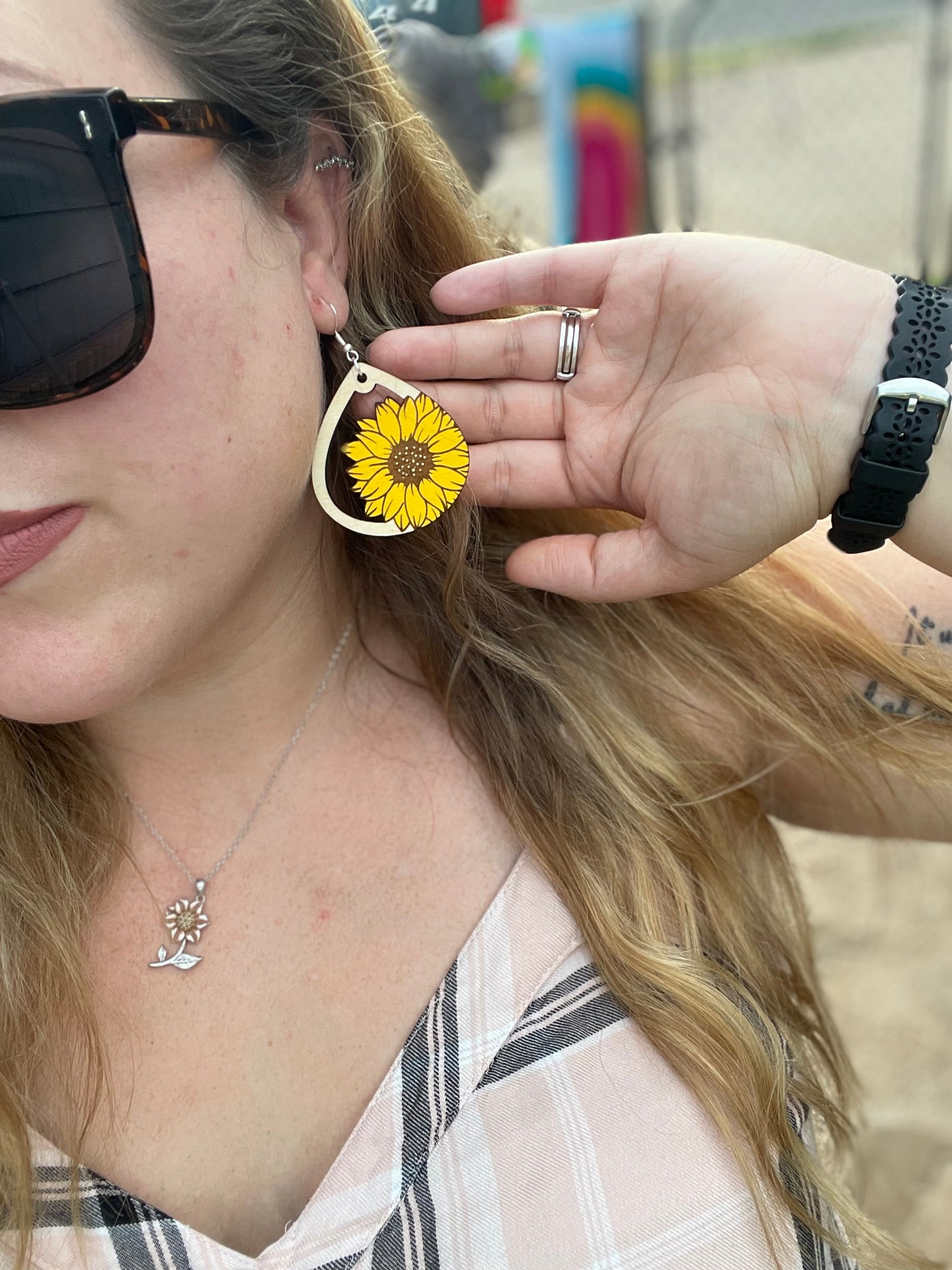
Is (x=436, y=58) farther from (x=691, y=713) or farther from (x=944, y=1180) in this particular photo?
(x=944, y=1180)

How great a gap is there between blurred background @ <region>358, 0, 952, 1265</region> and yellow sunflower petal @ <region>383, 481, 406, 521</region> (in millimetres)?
672

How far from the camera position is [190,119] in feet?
3.76

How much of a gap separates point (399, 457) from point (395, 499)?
0.06m

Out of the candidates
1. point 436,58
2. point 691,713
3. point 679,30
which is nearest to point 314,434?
point 691,713

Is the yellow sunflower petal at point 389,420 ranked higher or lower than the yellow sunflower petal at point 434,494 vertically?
higher

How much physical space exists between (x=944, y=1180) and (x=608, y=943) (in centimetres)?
187

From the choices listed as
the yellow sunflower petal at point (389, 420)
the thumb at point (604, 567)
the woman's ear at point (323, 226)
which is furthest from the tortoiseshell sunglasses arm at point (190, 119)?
the thumb at point (604, 567)

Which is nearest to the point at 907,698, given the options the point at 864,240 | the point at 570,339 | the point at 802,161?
the point at 570,339

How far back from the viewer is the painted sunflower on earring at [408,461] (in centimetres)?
139

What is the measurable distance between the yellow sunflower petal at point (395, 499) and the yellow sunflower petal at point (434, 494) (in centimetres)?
3

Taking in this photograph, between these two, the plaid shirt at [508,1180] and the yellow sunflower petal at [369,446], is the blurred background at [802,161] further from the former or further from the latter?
the plaid shirt at [508,1180]

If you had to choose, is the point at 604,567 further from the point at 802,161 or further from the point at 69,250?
the point at 802,161

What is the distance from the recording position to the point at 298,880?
4.73 feet

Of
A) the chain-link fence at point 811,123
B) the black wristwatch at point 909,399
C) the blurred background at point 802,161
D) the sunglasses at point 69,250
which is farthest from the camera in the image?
the chain-link fence at point 811,123
